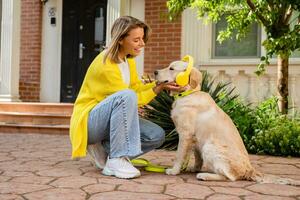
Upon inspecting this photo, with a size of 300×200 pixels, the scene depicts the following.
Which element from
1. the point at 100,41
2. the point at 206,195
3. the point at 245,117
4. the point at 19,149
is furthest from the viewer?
the point at 100,41

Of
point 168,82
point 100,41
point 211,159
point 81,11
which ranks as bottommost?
point 211,159

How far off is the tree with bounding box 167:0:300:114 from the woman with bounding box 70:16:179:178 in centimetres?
218

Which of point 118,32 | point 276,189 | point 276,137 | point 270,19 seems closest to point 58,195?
point 118,32

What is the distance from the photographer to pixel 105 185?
3.11 metres

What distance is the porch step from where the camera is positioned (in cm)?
730

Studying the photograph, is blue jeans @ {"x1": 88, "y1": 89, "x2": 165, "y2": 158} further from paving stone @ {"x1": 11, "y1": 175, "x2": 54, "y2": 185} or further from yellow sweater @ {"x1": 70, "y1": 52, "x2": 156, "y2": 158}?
paving stone @ {"x1": 11, "y1": 175, "x2": 54, "y2": 185}

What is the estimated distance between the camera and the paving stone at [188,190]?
9.37ft

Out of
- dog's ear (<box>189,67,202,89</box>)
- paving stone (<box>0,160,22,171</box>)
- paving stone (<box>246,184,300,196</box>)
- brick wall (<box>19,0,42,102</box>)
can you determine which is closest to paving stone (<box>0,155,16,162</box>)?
paving stone (<box>0,160,22,171</box>)

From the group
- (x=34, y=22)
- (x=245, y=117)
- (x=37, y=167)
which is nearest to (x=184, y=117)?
(x=37, y=167)

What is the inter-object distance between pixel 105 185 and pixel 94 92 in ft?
2.75

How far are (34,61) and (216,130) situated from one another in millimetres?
6854

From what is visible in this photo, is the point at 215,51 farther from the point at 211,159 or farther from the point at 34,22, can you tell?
the point at 211,159

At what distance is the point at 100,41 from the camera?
9.19 meters

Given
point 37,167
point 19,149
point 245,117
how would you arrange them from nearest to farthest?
point 37,167
point 19,149
point 245,117
